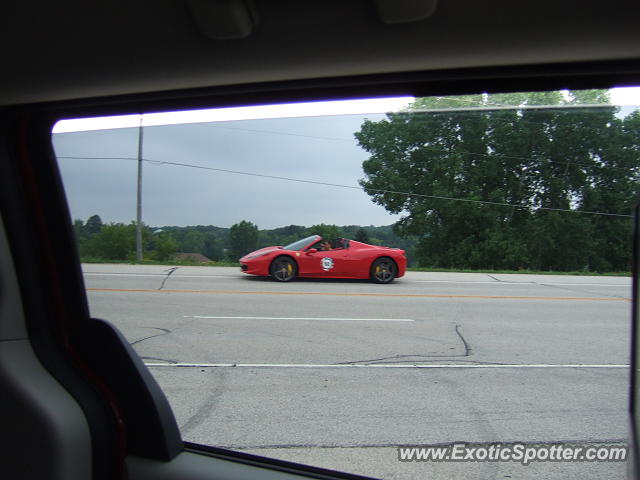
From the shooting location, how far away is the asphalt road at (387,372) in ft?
Answer: 9.09

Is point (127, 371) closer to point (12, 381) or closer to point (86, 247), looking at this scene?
point (12, 381)

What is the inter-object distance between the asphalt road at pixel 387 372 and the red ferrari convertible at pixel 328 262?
9.68ft

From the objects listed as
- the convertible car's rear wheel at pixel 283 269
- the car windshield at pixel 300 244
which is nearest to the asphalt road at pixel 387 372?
the car windshield at pixel 300 244

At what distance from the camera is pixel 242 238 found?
3580mm

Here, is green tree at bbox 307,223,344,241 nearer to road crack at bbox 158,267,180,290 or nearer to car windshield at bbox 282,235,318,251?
car windshield at bbox 282,235,318,251

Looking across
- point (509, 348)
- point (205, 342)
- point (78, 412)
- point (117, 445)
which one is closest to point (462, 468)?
point (117, 445)

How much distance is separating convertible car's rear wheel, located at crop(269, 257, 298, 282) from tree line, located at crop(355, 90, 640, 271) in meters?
9.02

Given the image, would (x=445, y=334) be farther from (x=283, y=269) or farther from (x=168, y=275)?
(x=168, y=275)

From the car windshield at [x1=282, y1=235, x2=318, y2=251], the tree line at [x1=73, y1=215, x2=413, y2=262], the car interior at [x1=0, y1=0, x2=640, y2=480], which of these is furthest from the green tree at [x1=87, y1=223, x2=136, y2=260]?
the car windshield at [x1=282, y1=235, x2=318, y2=251]

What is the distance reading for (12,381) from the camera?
6.13 feet

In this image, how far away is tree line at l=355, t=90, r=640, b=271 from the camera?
6.26 ft

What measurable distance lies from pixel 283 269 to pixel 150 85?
32.9 ft

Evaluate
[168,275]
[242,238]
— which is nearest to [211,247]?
[242,238]

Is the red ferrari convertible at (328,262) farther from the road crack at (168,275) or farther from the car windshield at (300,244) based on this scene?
the road crack at (168,275)
